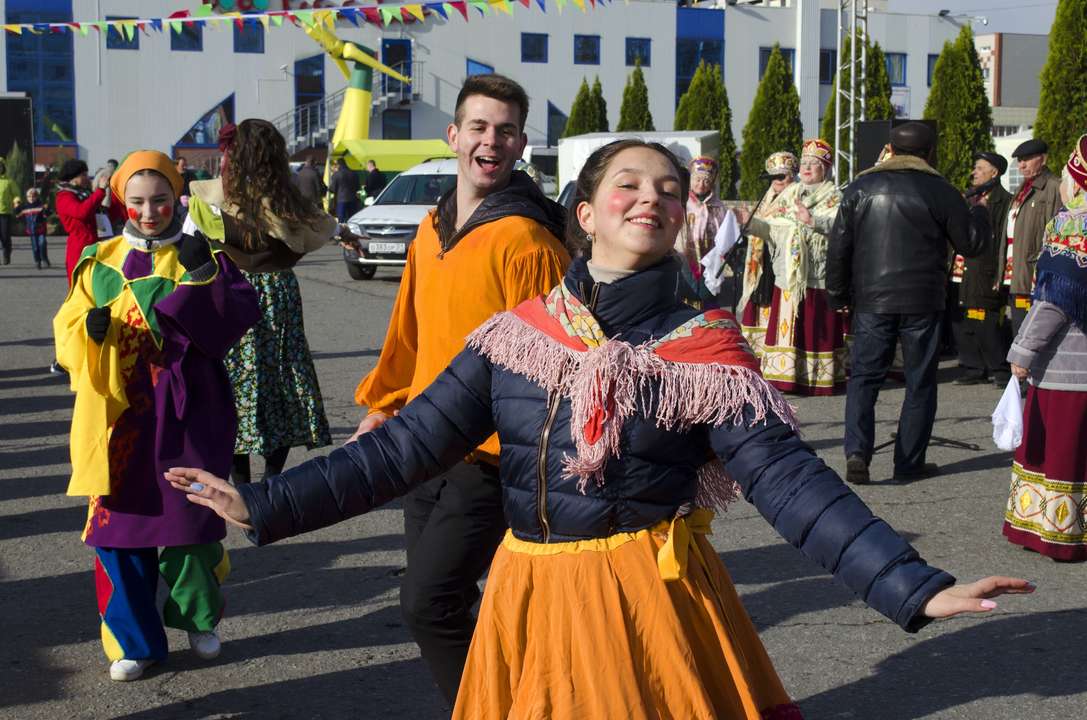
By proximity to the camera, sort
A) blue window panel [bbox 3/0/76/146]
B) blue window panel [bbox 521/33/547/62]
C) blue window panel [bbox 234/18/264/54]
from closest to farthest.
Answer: blue window panel [bbox 3/0/76/146] → blue window panel [bbox 234/18/264/54] → blue window panel [bbox 521/33/547/62]

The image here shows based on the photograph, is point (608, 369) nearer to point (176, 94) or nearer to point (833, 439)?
point (833, 439)

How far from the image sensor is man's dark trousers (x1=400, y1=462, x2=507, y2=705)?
356cm

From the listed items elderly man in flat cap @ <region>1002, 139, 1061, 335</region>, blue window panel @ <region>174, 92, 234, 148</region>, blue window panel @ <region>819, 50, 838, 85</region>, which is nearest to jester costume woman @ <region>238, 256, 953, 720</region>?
elderly man in flat cap @ <region>1002, 139, 1061, 335</region>

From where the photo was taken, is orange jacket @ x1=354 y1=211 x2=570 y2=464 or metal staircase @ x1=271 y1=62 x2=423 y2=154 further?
metal staircase @ x1=271 y1=62 x2=423 y2=154

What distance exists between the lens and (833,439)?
9211 mm

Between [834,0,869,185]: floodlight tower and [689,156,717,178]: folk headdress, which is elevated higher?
[834,0,869,185]: floodlight tower

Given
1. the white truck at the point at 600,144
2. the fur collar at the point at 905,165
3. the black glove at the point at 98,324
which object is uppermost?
the white truck at the point at 600,144

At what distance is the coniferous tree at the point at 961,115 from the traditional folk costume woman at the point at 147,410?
17.8 metres

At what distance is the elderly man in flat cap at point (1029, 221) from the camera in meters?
10.1

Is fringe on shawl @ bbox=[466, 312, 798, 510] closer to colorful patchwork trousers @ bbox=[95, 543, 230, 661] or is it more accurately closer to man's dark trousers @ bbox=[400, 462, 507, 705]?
man's dark trousers @ bbox=[400, 462, 507, 705]

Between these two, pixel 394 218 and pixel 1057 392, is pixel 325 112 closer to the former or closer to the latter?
pixel 394 218

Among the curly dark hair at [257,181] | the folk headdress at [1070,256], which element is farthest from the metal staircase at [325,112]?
the folk headdress at [1070,256]

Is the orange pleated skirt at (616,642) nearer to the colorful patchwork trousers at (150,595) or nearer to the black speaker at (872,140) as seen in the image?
the colorful patchwork trousers at (150,595)

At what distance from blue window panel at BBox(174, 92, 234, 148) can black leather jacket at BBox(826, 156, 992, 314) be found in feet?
142
